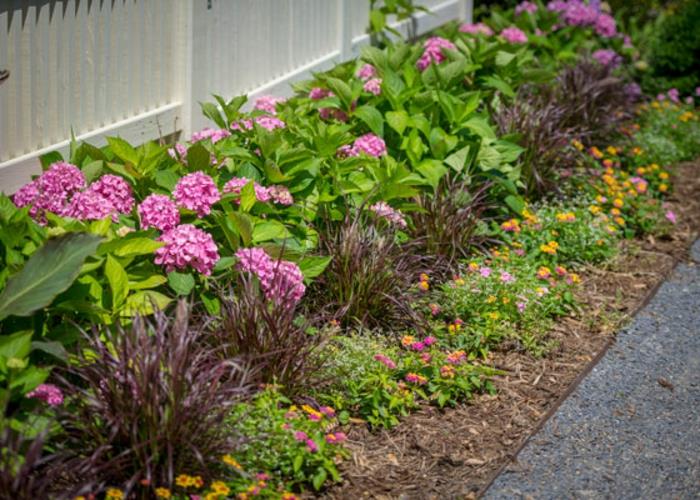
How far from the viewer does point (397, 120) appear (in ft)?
18.5

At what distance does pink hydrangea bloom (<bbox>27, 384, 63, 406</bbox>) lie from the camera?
334 centimetres

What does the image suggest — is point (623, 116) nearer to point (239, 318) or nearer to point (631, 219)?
point (631, 219)

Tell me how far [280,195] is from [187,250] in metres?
0.77

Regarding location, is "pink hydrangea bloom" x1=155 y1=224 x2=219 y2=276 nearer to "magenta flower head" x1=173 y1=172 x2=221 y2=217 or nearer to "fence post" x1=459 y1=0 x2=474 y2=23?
"magenta flower head" x1=173 y1=172 x2=221 y2=217

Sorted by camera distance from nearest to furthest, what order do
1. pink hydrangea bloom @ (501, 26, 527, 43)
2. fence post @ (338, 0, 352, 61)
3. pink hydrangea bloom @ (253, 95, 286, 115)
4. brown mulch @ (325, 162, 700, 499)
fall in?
1. brown mulch @ (325, 162, 700, 499)
2. pink hydrangea bloom @ (253, 95, 286, 115)
3. fence post @ (338, 0, 352, 61)
4. pink hydrangea bloom @ (501, 26, 527, 43)

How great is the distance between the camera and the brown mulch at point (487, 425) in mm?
3691

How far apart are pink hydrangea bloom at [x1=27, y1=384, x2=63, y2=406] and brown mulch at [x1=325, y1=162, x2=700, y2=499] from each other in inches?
37.8

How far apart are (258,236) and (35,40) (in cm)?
122

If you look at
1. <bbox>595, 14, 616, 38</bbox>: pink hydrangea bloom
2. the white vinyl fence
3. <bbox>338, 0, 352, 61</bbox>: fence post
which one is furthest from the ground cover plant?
<bbox>595, 14, 616, 38</bbox>: pink hydrangea bloom

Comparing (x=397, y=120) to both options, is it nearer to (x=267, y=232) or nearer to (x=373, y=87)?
(x=373, y=87)

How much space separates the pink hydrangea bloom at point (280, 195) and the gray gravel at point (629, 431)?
1.49 m

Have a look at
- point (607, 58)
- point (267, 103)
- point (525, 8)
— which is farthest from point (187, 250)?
point (525, 8)

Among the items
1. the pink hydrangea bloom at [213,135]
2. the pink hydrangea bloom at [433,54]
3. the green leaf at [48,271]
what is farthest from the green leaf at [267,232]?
the pink hydrangea bloom at [433,54]

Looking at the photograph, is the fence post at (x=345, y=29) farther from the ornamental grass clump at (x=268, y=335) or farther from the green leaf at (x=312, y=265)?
the ornamental grass clump at (x=268, y=335)
